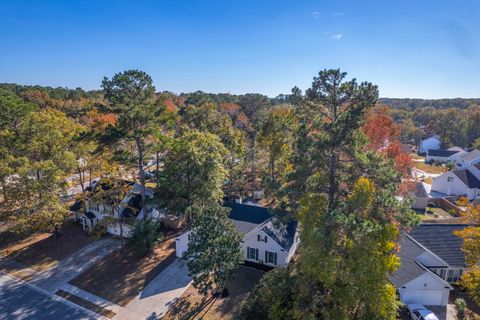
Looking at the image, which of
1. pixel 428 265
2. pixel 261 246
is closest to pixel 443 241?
pixel 428 265

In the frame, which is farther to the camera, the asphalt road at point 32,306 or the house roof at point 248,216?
the house roof at point 248,216

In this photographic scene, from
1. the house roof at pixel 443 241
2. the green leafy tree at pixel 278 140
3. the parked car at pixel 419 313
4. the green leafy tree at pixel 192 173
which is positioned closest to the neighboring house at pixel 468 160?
the house roof at pixel 443 241

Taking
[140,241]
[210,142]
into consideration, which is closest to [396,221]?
[210,142]

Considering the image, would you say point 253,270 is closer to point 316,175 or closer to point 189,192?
point 189,192

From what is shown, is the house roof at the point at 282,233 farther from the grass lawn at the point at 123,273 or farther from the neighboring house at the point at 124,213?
the neighboring house at the point at 124,213

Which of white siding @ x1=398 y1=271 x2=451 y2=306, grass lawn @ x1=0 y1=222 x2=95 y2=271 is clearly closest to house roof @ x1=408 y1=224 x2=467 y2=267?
white siding @ x1=398 y1=271 x2=451 y2=306

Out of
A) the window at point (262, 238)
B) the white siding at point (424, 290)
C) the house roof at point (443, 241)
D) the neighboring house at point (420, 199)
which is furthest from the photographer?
the neighboring house at point (420, 199)

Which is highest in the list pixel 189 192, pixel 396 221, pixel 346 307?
pixel 396 221

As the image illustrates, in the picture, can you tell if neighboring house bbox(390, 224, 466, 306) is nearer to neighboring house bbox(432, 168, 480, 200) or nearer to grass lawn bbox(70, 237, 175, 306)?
grass lawn bbox(70, 237, 175, 306)
